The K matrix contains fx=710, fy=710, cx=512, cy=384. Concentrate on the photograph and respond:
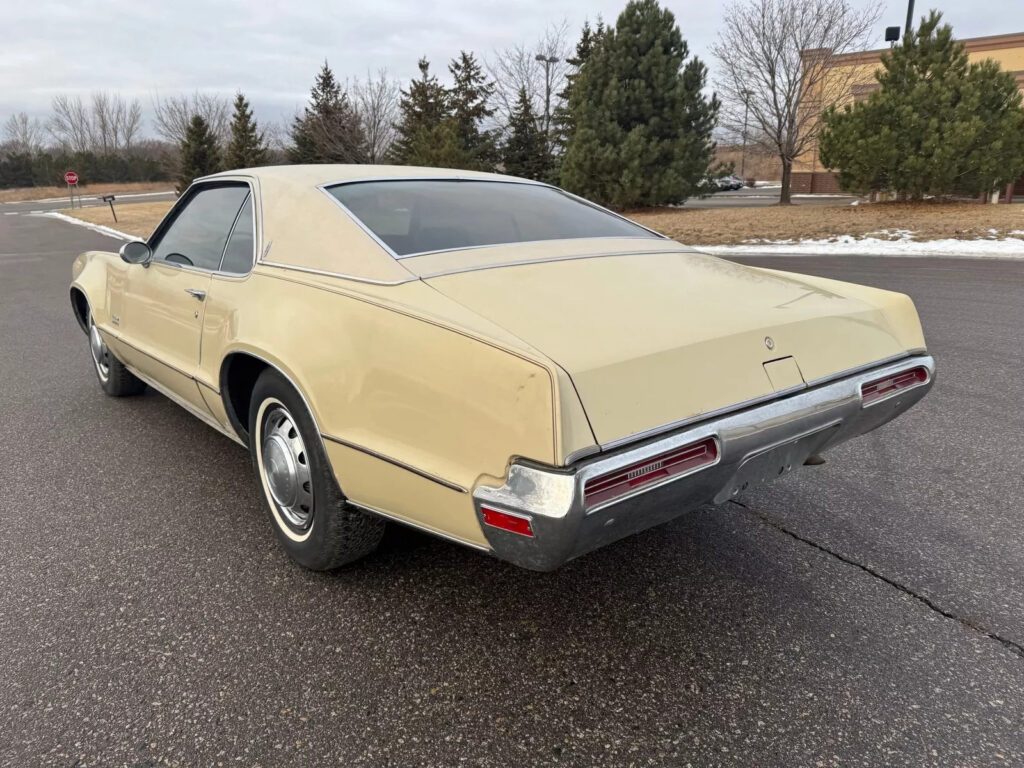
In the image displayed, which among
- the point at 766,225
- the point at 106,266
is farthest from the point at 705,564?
the point at 766,225

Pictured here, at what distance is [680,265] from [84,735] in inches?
93.1

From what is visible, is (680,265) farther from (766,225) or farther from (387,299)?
(766,225)

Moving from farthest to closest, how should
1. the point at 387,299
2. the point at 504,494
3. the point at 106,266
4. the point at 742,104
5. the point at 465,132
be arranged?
the point at 465,132 → the point at 742,104 → the point at 106,266 → the point at 387,299 → the point at 504,494

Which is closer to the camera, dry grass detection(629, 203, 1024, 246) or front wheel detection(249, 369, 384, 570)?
front wheel detection(249, 369, 384, 570)

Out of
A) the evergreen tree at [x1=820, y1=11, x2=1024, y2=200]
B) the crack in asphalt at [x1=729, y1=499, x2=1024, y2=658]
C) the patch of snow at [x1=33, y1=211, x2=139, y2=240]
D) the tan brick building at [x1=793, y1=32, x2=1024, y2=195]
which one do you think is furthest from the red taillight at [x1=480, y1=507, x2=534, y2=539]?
the tan brick building at [x1=793, y1=32, x2=1024, y2=195]

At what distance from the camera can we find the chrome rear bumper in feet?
5.36

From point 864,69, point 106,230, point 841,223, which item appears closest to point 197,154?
point 106,230

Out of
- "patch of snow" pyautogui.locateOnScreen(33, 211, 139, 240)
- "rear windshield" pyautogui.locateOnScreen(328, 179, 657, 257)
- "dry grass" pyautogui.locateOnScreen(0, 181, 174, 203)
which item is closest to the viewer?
"rear windshield" pyautogui.locateOnScreen(328, 179, 657, 257)

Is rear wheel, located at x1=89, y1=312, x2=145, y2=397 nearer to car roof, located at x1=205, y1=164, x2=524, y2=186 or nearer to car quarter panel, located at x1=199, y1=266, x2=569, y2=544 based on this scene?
car roof, located at x1=205, y1=164, x2=524, y2=186

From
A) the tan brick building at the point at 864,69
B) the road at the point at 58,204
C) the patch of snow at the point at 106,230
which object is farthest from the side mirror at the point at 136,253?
the road at the point at 58,204

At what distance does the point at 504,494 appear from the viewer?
1686 mm

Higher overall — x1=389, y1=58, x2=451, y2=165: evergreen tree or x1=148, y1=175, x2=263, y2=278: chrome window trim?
x1=389, y1=58, x2=451, y2=165: evergreen tree

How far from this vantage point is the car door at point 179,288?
3.07 m

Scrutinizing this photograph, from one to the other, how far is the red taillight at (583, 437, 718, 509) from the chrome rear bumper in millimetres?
13
